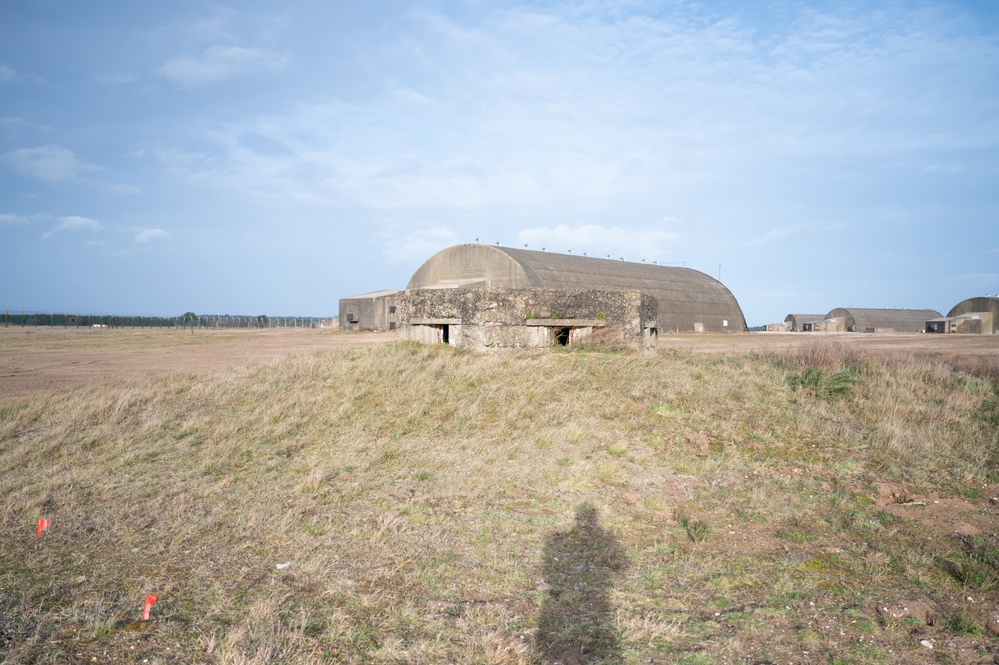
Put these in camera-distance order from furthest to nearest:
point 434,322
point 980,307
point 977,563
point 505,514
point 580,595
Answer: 1. point 980,307
2. point 434,322
3. point 505,514
4. point 977,563
5. point 580,595

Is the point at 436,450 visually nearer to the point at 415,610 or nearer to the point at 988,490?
the point at 415,610

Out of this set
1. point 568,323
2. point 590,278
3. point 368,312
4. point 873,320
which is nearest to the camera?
point 568,323

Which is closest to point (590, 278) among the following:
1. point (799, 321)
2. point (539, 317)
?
point (539, 317)

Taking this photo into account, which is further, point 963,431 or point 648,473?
point 963,431

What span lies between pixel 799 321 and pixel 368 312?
1790 inches

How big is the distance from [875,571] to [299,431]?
7.08 metres

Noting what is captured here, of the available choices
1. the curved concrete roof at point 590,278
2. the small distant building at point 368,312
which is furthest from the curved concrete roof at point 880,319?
the small distant building at point 368,312

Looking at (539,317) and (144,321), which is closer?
(539,317)

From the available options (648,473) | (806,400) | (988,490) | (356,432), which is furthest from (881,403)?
(356,432)

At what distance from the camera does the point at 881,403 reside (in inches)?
389

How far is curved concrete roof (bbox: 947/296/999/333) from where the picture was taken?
45081 mm

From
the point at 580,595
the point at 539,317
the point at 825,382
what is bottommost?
the point at 580,595

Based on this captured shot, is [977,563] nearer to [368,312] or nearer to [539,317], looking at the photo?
[539,317]

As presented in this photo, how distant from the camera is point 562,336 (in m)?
13.1
